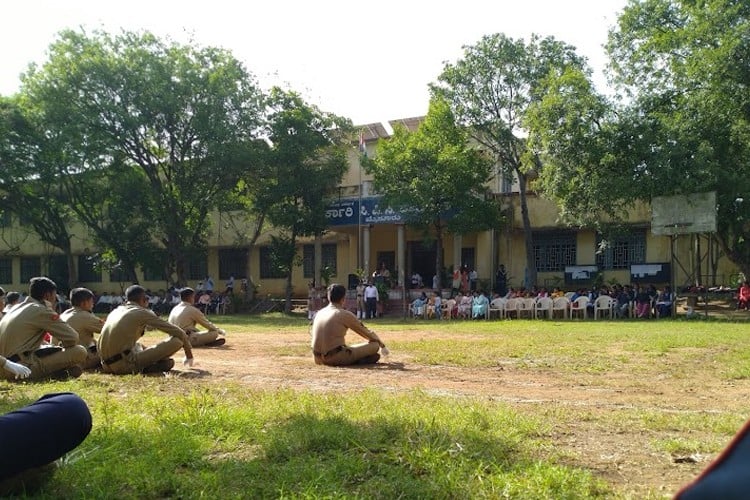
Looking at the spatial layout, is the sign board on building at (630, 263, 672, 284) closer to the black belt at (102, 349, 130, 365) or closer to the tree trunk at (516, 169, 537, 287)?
the tree trunk at (516, 169, 537, 287)

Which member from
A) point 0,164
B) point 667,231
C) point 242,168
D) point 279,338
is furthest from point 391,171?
point 0,164

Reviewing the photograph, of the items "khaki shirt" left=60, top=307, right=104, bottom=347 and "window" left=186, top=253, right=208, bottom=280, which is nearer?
"khaki shirt" left=60, top=307, right=104, bottom=347

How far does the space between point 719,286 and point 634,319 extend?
815 centimetres

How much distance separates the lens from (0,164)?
30922 mm

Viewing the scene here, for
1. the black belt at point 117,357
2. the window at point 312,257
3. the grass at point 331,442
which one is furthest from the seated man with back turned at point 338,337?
the window at point 312,257

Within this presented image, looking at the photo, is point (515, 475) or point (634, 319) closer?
point (515, 475)

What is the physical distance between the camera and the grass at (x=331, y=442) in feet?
13.2

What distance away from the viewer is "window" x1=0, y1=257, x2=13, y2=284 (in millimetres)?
46219

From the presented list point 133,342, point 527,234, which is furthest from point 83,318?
point 527,234

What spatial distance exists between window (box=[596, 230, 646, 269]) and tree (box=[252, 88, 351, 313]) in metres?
12.0

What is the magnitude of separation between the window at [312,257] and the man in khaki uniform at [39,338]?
28579 mm

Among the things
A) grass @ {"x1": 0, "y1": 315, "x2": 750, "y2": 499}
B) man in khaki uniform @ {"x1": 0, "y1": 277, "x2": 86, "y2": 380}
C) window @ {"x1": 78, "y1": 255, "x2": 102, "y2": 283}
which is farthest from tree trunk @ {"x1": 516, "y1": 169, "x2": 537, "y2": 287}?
window @ {"x1": 78, "y1": 255, "x2": 102, "y2": 283}

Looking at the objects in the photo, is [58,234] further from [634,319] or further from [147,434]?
[147,434]

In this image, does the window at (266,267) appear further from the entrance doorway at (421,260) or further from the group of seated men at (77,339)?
the group of seated men at (77,339)
